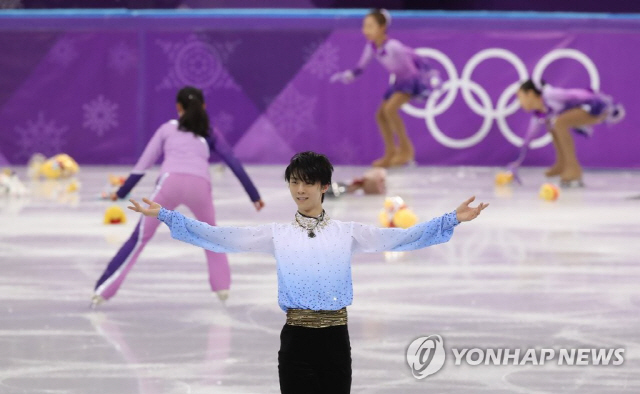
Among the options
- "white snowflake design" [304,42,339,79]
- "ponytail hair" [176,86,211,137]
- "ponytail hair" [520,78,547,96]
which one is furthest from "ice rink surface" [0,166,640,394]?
"white snowflake design" [304,42,339,79]

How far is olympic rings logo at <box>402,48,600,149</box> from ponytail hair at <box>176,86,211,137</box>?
39.6 ft

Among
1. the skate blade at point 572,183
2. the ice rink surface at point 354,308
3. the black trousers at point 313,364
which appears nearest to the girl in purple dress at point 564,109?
the skate blade at point 572,183

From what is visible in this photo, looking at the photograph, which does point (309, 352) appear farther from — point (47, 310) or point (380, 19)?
point (380, 19)

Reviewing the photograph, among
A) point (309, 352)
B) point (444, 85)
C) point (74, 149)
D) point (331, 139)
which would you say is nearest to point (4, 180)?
point (74, 149)

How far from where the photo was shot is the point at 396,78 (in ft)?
64.5

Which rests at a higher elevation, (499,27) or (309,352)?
(499,27)

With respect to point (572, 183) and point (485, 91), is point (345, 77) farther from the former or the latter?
→ point (572, 183)

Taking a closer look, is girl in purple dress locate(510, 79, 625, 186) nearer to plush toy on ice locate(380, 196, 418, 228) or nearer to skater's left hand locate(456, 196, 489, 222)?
plush toy on ice locate(380, 196, 418, 228)

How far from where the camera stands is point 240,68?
798 inches

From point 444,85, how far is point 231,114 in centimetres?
337

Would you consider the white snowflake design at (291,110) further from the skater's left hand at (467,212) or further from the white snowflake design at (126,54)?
the skater's left hand at (467,212)

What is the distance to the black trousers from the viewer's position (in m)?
4.16

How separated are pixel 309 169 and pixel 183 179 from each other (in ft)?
12.7

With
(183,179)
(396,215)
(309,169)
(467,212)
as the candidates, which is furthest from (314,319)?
(396,215)
